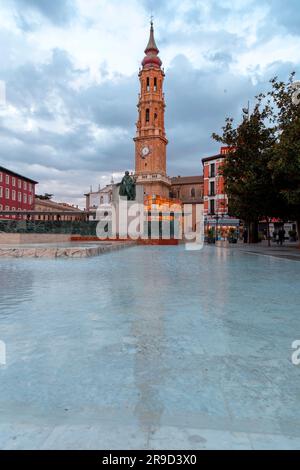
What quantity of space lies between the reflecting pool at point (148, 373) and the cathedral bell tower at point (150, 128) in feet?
254

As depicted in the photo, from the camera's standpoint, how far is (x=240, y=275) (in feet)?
33.4

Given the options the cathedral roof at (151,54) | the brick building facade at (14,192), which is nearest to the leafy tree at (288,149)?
the brick building facade at (14,192)

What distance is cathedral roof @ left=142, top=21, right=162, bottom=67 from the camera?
271 ft

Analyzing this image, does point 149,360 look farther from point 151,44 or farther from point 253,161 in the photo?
point 151,44

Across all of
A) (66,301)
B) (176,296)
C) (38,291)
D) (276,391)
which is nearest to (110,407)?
(276,391)

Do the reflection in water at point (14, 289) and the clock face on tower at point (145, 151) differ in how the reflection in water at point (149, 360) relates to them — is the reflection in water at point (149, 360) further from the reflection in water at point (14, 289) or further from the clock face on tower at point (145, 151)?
the clock face on tower at point (145, 151)

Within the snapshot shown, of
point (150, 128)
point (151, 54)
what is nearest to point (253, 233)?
point (150, 128)

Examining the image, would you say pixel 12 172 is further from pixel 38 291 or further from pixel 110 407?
pixel 110 407

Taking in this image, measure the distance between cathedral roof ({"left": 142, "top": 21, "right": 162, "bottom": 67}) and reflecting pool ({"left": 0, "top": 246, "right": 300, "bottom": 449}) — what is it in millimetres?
88766

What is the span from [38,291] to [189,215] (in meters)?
80.3

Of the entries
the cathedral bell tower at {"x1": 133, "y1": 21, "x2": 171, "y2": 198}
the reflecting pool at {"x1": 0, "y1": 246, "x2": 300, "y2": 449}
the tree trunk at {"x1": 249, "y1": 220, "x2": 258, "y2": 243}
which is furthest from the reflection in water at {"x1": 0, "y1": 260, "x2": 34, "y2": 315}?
the cathedral bell tower at {"x1": 133, "y1": 21, "x2": 171, "y2": 198}

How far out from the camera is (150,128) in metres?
82.5

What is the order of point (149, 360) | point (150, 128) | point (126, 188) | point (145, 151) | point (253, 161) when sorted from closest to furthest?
point (149, 360) < point (253, 161) < point (126, 188) < point (150, 128) < point (145, 151)

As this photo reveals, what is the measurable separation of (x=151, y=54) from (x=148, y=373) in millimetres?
93538
